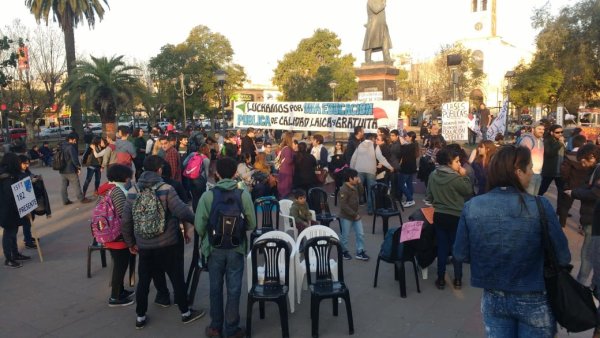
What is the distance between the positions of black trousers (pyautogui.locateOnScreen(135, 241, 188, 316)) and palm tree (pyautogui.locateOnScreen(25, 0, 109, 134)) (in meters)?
24.8

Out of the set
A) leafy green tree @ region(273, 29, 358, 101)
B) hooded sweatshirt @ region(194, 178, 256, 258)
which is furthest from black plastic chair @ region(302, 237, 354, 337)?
leafy green tree @ region(273, 29, 358, 101)

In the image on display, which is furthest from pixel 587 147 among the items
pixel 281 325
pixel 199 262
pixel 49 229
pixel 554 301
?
pixel 49 229

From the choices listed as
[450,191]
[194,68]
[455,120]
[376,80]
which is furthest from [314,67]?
[450,191]

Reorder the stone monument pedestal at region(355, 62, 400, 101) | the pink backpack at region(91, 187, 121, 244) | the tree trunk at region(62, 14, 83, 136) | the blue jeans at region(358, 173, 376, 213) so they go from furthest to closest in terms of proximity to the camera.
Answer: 1. the tree trunk at region(62, 14, 83, 136)
2. the stone monument pedestal at region(355, 62, 400, 101)
3. the blue jeans at region(358, 173, 376, 213)
4. the pink backpack at region(91, 187, 121, 244)

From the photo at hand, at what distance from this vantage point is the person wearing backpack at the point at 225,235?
411 centimetres

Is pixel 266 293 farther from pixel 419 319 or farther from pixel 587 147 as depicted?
pixel 587 147

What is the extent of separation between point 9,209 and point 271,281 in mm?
4423

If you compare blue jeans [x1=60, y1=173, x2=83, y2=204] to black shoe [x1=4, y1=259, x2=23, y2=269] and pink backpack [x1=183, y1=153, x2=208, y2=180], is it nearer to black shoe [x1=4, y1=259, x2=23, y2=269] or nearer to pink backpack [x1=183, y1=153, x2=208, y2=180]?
pink backpack [x1=183, y1=153, x2=208, y2=180]

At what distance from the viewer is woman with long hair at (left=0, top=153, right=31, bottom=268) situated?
6473 millimetres

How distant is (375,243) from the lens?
24.4 feet

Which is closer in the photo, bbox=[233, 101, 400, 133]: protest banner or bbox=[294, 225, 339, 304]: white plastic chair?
bbox=[294, 225, 339, 304]: white plastic chair

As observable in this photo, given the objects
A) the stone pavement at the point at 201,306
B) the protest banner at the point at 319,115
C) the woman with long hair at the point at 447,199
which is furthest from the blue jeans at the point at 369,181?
Result: the woman with long hair at the point at 447,199

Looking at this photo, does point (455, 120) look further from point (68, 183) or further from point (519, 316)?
point (68, 183)

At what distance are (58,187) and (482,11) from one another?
67605mm
